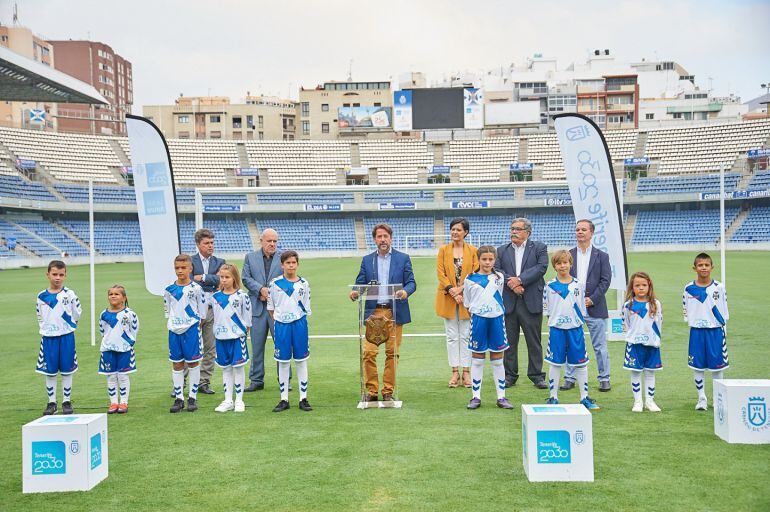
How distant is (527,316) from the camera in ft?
27.7

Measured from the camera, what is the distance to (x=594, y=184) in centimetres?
1045

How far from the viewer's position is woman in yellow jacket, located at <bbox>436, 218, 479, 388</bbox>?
8234mm

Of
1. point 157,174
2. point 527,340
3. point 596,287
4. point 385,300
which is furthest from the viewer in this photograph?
point 157,174

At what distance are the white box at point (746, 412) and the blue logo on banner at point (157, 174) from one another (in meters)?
7.93

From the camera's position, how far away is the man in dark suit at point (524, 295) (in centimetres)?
823

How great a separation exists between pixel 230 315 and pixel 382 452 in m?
2.42

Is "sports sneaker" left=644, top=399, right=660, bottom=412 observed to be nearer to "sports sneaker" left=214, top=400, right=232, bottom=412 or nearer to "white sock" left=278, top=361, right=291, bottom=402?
"white sock" left=278, top=361, right=291, bottom=402

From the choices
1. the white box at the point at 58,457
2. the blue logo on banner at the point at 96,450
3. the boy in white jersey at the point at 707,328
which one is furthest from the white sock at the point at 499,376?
the white box at the point at 58,457

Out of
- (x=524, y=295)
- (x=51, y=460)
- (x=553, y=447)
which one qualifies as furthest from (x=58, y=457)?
(x=524, y=295)

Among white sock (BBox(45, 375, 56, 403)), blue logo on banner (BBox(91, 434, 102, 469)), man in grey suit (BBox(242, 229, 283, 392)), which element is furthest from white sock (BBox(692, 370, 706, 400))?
white sock (BBox(45, 375, 56, 403))

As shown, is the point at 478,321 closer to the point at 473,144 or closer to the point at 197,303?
the point at 197,303

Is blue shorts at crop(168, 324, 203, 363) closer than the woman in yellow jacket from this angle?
Yes

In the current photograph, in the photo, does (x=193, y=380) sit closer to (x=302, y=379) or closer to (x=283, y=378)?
(x=283, y=378)

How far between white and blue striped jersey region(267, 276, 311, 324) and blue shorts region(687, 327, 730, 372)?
382 cm
